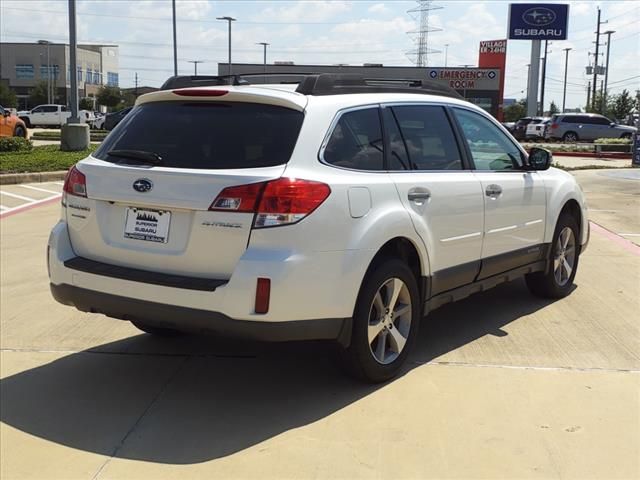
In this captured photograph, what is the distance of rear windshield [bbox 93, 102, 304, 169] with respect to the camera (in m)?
3.82

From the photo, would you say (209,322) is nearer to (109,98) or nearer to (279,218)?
(279,218)

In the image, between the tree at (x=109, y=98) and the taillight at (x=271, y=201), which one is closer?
the taillight at (x=271, y=201)

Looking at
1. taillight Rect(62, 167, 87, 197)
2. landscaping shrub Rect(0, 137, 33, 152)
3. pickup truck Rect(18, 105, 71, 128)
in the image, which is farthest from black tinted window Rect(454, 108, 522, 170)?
pickup truck Rect(18, 105, 71, 128)

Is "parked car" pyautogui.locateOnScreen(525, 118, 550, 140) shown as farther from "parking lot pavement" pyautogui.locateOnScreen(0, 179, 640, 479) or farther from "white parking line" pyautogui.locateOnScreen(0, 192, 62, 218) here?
"parking lot pavement" pyautogui.locateOnScreen(0, 179, 640, 479)

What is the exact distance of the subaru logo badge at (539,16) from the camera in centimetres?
5766

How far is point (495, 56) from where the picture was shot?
64000mm

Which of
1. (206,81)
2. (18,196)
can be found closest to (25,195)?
(18,196)

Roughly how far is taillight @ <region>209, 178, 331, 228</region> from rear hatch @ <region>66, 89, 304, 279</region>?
0.13 ft

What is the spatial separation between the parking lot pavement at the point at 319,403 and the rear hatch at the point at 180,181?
87 cm

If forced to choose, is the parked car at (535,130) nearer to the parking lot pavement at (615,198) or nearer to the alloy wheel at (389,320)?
the parking lot pavement at (615,198)

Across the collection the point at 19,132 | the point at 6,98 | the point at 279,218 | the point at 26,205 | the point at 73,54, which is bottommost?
the point at 26,205

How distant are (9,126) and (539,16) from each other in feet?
153

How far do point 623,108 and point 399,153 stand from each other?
69.7m

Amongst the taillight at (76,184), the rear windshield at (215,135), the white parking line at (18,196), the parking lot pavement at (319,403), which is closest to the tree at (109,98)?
the white parking line at (18,196)
